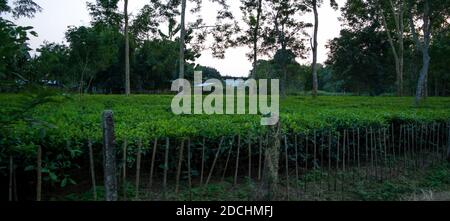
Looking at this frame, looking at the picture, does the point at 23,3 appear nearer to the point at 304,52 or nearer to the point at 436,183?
the point at 304,52

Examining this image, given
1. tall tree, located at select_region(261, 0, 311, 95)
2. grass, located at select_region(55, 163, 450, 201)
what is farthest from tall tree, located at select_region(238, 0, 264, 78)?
grass, located at select_region(55, 163, 450, 201)

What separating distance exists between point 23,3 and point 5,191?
74.0ft

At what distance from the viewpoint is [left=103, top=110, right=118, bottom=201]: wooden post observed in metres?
3.58

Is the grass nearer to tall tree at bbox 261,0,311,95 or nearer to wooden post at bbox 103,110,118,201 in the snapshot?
wooden post at bbox 103,110,118,201

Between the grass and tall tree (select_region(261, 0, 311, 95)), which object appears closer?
the grass

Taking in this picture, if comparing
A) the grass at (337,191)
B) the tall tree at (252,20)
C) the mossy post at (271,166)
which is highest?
the tall tree at (252,20)

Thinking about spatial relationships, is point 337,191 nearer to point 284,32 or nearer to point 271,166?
point 271,166

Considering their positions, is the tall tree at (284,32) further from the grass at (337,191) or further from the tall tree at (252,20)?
the grass at (337,191)

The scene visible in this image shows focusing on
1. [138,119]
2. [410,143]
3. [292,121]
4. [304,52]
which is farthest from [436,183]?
[304,52]

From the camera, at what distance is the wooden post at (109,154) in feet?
11.8

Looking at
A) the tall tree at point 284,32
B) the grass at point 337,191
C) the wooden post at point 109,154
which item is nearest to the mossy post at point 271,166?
the grass at point 337,191

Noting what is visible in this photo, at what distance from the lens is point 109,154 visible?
362 centimetres

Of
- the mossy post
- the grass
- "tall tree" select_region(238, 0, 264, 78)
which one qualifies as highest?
"tall tree" select_region(238, 0, 264, 78)

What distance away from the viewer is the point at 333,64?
50719mm
